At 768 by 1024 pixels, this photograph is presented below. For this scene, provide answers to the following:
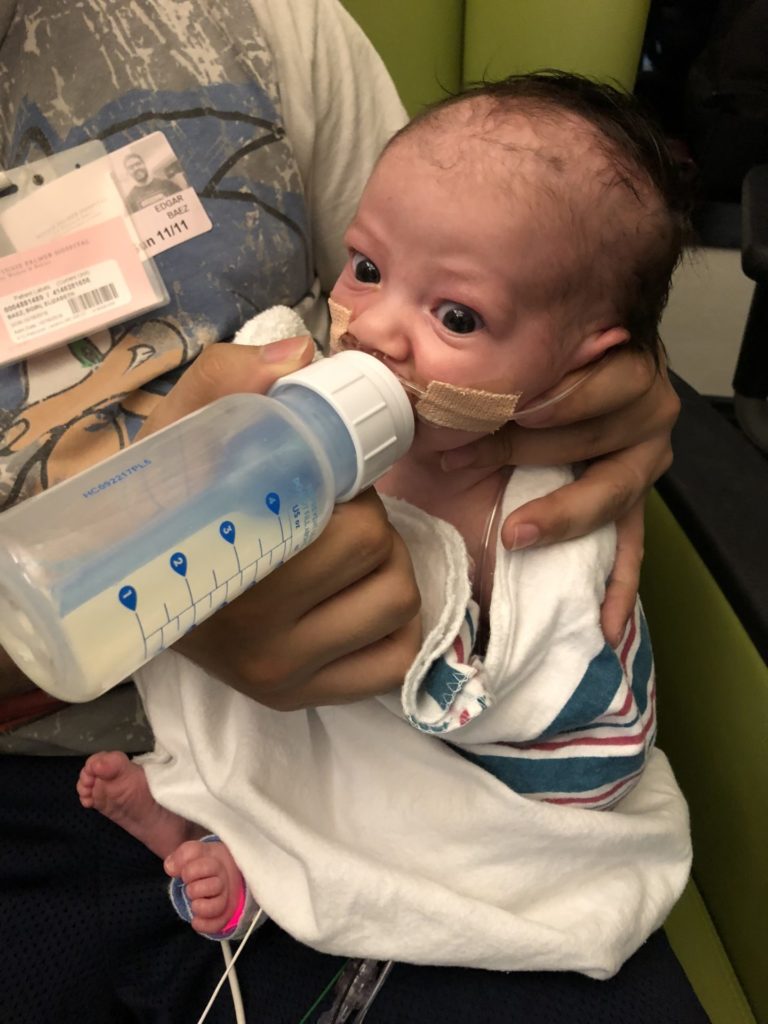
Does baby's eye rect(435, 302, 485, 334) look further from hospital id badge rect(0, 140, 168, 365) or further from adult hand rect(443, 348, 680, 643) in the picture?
hospital id badge rect(0, 140, 168, 365)

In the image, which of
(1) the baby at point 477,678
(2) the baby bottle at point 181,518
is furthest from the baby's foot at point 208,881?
(2) the baby bottle at point 181,518

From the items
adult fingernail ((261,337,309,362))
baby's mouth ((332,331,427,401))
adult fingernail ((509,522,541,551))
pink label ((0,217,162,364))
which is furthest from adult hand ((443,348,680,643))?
pink label ((0,217,162,364))

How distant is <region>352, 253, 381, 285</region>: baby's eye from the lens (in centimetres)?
66

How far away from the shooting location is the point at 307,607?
1.82 feet

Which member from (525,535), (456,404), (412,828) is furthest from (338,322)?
(412,828)

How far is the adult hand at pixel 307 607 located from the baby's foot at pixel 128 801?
0.66ft

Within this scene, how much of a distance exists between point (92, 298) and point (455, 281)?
0.36 m

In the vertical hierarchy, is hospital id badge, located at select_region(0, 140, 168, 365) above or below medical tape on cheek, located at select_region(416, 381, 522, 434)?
above

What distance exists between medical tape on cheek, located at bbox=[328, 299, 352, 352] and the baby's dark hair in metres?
0.16

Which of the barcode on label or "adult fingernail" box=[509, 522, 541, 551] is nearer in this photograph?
"adult fingernail" box=[509, 522, 541, 551]

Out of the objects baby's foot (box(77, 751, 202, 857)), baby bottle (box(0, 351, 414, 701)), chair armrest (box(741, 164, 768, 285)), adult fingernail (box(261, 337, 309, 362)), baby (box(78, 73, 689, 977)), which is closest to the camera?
baby bottle (box(0, 351, 414, 701))

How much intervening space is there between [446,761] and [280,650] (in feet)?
0.78

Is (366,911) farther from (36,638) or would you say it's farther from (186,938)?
(36,638)

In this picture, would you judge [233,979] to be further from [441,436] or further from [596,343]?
[596,343]
